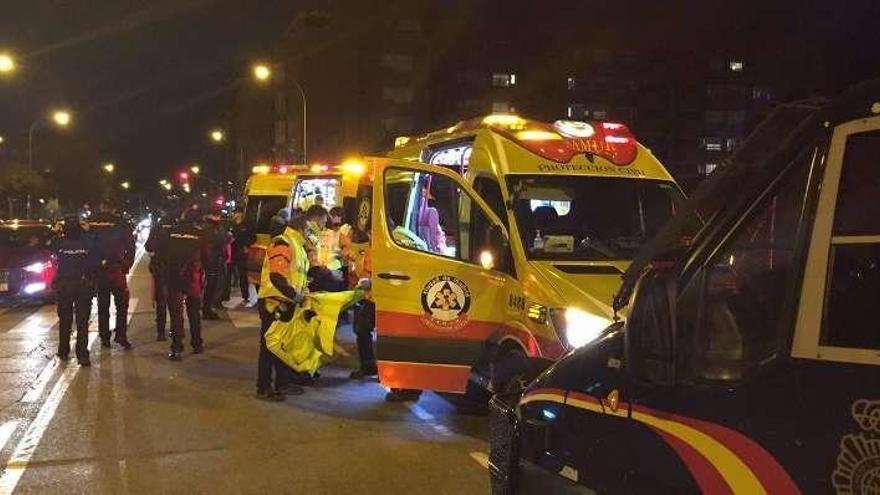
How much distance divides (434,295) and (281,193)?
10585mm

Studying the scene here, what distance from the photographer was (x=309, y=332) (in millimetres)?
8211

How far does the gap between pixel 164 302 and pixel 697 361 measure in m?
9.86

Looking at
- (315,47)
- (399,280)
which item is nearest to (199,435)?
(399,280)

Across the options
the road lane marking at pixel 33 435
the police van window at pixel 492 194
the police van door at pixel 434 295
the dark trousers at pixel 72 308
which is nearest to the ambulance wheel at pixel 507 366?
the police van door at pixel 434 295

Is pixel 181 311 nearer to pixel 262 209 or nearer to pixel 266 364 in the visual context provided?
pixel 266 364

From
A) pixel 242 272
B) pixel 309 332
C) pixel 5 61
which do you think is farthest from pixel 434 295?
pixel 5 61

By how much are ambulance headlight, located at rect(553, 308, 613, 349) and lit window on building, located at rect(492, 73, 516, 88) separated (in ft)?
250

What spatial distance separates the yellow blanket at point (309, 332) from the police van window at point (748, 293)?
5.92 m

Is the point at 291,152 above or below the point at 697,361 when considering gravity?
above

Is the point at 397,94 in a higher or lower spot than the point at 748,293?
higher

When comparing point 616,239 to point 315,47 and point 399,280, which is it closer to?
point 399,280

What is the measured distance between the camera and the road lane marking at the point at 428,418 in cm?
691

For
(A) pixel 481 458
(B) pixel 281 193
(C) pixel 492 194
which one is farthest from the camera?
(B) pixel 281 193

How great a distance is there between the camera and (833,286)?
83.4 inches
